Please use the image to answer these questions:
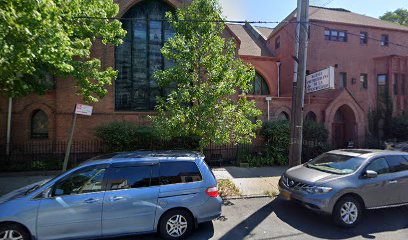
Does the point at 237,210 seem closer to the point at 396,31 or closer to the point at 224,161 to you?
the point at 224,161

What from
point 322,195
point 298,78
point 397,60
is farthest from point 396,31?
point 322,195

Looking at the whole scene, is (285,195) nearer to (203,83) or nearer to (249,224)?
(249,224)

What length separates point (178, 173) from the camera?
16.9 feet

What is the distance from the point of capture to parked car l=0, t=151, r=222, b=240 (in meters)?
4.36

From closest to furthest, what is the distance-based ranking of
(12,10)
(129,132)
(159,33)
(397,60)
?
1. (12,10)
2. (129,132)
3. (159,33)
4. (397,60)

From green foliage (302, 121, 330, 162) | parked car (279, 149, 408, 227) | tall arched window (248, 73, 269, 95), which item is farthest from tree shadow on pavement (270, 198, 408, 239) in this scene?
tall arched window (248, 73, 269, 95)

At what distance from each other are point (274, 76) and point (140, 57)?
1142cm

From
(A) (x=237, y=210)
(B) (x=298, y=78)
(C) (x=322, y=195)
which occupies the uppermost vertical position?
(B) (x=298, y=78)

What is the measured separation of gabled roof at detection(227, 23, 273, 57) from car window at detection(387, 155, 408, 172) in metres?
15.0

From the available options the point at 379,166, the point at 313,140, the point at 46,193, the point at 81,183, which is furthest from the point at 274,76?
the point at 46,193

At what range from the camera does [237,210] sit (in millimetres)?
6664

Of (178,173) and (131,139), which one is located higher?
(131,139)

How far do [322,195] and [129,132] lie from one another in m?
9.03

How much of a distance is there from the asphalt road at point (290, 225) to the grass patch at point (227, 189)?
0.93 m
